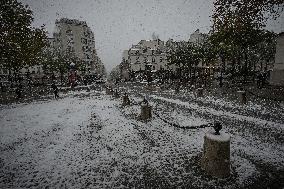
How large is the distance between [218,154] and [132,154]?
2.67 m

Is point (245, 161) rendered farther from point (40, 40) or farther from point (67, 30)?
point (67, 30)

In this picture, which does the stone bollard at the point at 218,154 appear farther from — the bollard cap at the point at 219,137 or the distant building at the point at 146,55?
the distant building at the point at 146,55

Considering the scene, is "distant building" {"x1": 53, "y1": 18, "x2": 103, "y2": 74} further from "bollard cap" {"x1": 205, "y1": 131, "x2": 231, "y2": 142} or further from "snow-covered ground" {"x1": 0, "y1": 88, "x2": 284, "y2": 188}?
"bollard cap" {"x1": 205, "y1": 131, "x2": 231, "y2": 142}

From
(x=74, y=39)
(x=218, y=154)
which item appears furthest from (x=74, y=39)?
(x=218, y=154)

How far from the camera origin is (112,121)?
10.8 metres

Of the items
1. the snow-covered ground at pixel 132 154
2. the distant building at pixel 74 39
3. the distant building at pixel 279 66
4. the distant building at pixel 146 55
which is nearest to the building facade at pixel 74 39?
the distant building at pixel 74 39

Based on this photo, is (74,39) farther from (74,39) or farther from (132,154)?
(132,154)

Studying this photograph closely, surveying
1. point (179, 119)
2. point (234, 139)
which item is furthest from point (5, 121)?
point (234, 139)

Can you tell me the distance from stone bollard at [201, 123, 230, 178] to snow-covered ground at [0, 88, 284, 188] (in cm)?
19

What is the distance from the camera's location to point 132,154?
6391 mm

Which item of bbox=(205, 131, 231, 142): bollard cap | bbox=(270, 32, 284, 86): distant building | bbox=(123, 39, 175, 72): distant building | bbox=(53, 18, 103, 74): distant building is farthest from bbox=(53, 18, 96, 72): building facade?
bbox=(205, 131, 231, 142): bollard cap

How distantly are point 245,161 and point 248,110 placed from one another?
698 cm

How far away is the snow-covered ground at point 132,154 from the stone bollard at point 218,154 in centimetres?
19

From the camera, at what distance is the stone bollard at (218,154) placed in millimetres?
4723
